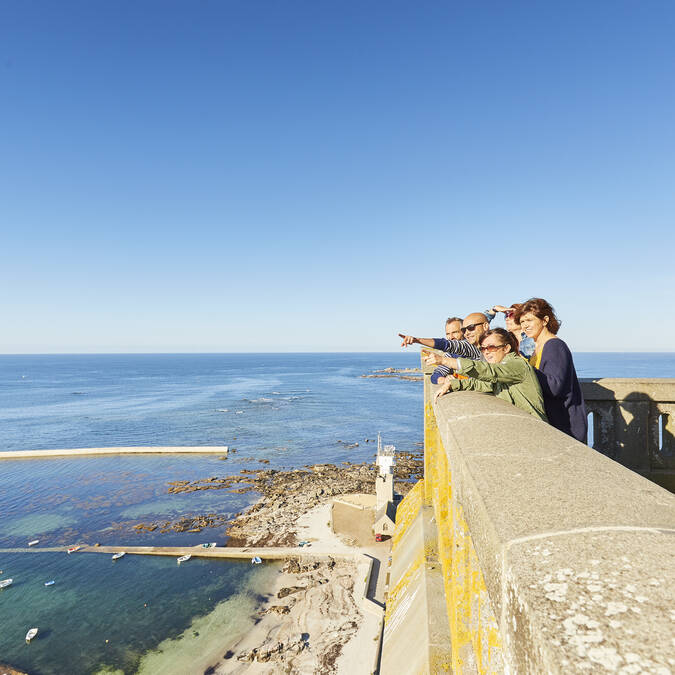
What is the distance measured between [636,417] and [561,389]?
9.64 ft

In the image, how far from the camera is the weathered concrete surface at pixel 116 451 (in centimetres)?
4719

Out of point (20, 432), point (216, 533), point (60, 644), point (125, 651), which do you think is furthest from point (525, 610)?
point (20, 432)

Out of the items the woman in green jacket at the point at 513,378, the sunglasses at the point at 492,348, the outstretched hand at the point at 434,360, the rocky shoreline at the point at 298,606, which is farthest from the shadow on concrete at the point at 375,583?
the woman in green jacket at the point at 513,378

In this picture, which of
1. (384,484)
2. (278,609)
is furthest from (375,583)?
(384,484)

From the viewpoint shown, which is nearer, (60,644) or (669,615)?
(669,615)

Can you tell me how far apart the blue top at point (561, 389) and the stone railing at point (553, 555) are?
3.31ft

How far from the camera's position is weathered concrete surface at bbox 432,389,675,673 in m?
0.68

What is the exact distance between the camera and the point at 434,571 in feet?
13.5

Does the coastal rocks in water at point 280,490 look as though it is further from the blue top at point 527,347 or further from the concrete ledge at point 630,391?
the blue top at point 527,347

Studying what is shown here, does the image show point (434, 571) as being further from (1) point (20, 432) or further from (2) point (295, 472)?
(1) point (20, 432)

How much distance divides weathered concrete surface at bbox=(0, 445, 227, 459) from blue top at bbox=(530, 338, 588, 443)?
48383 millimetres

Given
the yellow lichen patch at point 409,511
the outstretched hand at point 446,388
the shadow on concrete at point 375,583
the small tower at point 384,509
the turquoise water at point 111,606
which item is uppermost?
the outstretched hand at point 446,388

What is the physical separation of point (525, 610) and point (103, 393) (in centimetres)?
11965

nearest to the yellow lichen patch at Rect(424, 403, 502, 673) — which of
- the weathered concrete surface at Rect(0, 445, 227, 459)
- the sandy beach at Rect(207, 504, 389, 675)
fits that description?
the sandy beach at Rect(207, 504, 389, 675)
